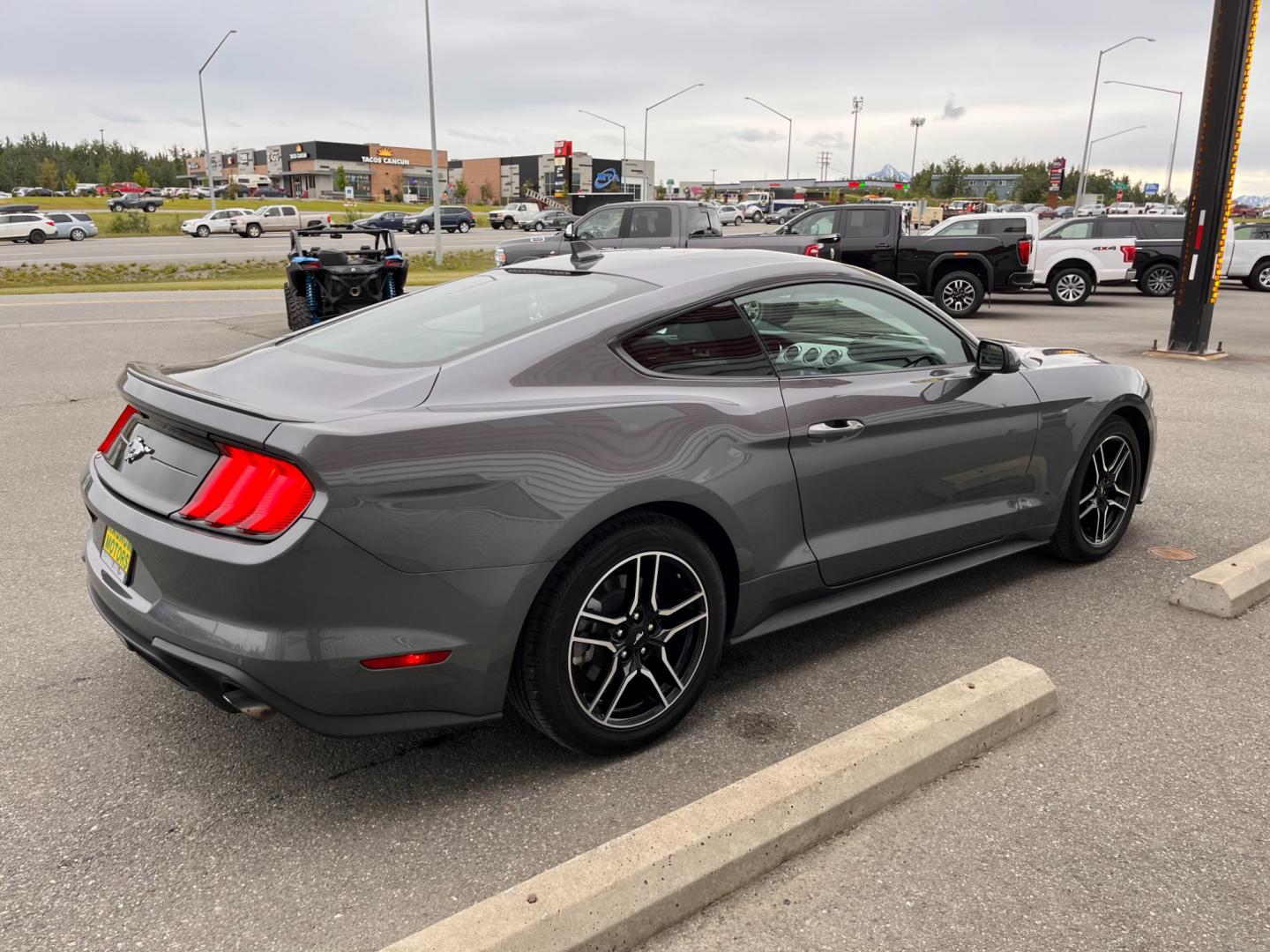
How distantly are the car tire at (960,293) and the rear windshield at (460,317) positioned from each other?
1495 cm

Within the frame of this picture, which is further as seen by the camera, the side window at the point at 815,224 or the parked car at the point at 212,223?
the parked car at the point at 212,223

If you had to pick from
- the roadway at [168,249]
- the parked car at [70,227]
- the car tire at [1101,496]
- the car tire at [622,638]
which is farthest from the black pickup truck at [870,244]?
the parked car at [70,227]

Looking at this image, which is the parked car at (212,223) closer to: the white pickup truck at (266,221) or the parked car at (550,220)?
the white pickup truck at (266,221)

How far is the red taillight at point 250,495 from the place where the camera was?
8.25ft

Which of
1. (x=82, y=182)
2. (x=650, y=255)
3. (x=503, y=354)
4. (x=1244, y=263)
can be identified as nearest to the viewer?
(x=503, y=354)

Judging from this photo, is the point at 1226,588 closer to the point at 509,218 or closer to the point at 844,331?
the point at 844,331

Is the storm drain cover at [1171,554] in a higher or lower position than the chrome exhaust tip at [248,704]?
lower

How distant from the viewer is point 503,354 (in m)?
3.01

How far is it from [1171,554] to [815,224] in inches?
539

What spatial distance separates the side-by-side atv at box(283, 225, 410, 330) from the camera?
11766 millimetres

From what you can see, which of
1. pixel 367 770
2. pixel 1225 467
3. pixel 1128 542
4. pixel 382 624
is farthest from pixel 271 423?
pixel 1225 467

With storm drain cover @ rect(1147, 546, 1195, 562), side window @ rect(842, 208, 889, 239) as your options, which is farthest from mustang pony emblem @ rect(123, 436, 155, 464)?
side window @ rect(842, 208, 889, 239)

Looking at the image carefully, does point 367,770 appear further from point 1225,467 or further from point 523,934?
point 1225,467

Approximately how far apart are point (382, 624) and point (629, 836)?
2.68 ft
